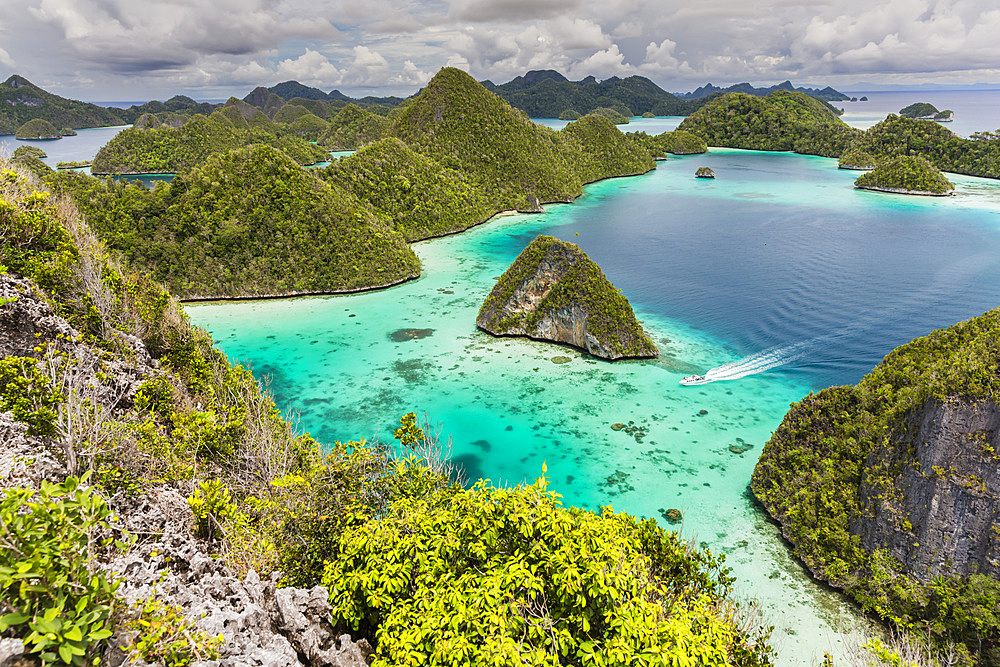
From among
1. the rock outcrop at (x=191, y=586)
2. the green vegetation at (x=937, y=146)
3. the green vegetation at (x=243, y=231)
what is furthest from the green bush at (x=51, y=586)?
the green vegetation at (x=937, y=146)

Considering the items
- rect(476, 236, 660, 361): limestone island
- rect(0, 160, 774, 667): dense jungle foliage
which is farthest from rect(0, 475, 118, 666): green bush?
rect(476, 236, 660, 361): limestone island

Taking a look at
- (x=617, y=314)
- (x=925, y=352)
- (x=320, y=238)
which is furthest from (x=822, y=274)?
(x=320, y=238)

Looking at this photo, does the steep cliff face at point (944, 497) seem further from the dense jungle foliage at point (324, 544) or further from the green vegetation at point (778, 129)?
the green vegetation at point (778, 129)

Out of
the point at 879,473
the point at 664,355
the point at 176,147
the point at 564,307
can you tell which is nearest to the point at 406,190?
the point at 564,307

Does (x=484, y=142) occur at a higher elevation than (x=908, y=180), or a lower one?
higher

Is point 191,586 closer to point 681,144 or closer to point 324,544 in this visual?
point 324,544

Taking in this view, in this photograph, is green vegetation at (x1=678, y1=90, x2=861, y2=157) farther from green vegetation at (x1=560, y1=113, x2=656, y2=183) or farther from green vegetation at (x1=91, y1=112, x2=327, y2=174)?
green vegetation at (x1=91, y1=112, x2=327, y2=174)
